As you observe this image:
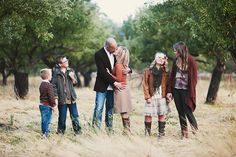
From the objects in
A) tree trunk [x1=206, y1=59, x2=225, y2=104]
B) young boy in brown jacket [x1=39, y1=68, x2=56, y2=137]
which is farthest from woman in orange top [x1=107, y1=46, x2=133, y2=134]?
tree trunk [x1=206, y1=59, x2=225, y2=104]

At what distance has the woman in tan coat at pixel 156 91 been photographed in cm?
1167

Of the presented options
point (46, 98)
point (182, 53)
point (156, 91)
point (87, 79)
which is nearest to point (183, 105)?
point (156, 91)

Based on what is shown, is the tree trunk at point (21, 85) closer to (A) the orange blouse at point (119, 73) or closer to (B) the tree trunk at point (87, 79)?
(A) the orange blouse at point (119, 73)

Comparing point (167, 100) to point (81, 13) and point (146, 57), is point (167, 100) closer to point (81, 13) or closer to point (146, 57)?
point (81, 13)

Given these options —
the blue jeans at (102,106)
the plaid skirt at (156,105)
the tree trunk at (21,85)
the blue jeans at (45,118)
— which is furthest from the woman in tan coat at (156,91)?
the tree trunk at (21,85)

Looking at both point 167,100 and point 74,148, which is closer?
point 74,148

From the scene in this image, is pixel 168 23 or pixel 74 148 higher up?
pixel 168 23

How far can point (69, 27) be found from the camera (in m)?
27.2

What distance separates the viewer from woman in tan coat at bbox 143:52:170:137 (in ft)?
38.3

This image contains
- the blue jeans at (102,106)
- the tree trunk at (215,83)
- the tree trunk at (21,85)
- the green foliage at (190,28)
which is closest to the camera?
the blue jeans at (102,106)

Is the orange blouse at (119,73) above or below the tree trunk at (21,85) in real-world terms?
above

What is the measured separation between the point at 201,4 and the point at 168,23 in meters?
10.3

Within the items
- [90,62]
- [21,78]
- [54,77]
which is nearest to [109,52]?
[54,77]

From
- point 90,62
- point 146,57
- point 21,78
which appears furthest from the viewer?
point 90,62
